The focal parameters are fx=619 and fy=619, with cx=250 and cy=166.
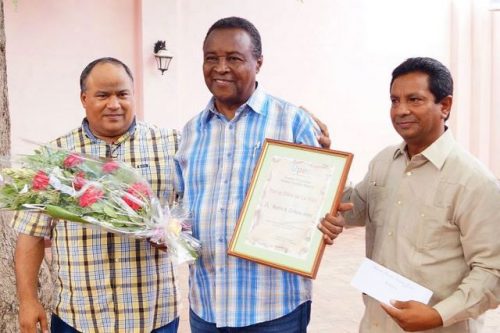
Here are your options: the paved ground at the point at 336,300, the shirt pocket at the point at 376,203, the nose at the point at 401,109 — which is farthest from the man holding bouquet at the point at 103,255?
the paved ground at the point at 336,300

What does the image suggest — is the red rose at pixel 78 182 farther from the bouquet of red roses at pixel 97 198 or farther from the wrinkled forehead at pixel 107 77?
the wrinkled forehead at pixel 107 77

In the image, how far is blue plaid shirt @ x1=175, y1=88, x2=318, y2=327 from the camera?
A: 2242 millimetres

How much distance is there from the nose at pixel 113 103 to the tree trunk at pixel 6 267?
146cm

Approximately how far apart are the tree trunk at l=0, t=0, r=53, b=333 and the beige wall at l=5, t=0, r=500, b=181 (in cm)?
503

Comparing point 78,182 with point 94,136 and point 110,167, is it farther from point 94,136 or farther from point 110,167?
point 94,136

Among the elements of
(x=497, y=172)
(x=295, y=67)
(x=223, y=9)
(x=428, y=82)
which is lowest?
(x=497, y=172)

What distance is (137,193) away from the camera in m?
2.25

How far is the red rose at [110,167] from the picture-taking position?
2307 millimetres

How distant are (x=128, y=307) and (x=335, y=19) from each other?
936cm

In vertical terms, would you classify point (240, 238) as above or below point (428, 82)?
below

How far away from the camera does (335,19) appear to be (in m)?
11.1

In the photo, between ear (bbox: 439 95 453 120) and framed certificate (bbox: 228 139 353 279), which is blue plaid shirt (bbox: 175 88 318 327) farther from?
ear (bbox: 439 95 453 120)

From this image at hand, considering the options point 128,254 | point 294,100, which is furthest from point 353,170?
point 128,254

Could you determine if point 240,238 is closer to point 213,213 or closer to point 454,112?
point 213,213
